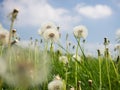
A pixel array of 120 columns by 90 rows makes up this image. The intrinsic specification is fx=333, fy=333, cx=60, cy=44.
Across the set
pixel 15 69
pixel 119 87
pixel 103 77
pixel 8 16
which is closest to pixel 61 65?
pixel 103 77

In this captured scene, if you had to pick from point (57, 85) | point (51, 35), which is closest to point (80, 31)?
point (51, 35)

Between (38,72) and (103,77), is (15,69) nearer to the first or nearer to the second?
(38,72)

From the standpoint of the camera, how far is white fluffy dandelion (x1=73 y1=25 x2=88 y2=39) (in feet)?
10.7

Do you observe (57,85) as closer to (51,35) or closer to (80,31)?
(51,35)

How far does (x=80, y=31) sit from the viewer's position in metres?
3.29

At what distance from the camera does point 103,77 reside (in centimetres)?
332

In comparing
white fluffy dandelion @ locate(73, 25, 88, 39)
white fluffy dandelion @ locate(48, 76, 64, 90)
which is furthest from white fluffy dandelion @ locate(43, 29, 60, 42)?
white fluffy dandelion @ locate(48, 76, 64, 90)

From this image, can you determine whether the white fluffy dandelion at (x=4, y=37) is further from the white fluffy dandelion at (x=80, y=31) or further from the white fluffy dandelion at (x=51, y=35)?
the white fluffy dandelion at (x=80, y=31)

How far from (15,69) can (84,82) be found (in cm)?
213

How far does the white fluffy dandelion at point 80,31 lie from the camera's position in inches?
128

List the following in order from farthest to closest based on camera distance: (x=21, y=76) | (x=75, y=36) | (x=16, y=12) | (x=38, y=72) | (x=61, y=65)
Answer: (x=61, y=65) < (x=75, y=36) < (x=16, y=12) < (x=38, y=72) < (x=21, y=76)

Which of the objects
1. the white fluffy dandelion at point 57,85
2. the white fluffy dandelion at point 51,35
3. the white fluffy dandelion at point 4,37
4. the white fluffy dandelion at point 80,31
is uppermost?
the white fluffy dandelion at point 80,31

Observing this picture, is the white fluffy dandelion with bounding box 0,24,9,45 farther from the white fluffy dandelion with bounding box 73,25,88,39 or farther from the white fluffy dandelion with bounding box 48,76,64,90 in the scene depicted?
the white fluffy dandelion with bounding box 73,25,88,39

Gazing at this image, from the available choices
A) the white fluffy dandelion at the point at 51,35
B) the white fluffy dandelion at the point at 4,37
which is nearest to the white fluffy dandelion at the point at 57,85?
the white fluffy dandelion at the point at 4,37
